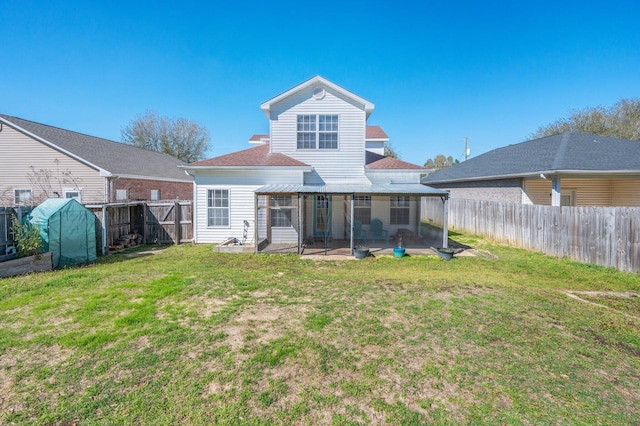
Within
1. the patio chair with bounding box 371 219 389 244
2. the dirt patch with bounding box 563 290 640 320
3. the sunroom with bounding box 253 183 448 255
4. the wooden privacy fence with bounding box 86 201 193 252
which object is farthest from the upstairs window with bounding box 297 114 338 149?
the dirt patch with bounding box 563 290 640 320

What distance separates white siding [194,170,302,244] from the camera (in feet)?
40.0

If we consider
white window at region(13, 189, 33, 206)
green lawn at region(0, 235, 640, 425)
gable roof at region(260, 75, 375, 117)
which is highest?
gable roof at region(260, 75, 375, 117)

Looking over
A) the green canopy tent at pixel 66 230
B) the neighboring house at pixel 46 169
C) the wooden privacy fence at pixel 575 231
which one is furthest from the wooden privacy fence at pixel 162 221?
the wooden privacy fence at pixel 575 231

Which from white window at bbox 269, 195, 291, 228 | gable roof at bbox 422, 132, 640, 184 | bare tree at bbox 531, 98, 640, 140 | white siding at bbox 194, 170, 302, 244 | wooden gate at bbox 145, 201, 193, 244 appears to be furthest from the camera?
bare tree at bbox 531, 98, 640, 140

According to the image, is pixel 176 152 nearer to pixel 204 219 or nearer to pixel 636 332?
pixel 204 219

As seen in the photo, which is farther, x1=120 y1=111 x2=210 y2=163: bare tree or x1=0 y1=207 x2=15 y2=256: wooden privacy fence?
x1=120 y1=111 x2=210 y2=163: bare tree

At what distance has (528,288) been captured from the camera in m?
6.80

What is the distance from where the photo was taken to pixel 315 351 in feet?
13.0

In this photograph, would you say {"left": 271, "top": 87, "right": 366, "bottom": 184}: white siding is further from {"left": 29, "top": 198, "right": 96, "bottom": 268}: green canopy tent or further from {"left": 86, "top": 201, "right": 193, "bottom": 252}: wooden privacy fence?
{"left": 29, "top": 198, "right": 96, "bottom": 268}: green canopy tent

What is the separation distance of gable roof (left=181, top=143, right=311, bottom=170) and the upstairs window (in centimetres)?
127

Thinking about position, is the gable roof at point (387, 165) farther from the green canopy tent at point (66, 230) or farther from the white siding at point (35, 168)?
the white siding at point (35, 168)

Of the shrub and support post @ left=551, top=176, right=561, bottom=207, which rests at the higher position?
support post @ left=551, top=176, right=561, bottom=207

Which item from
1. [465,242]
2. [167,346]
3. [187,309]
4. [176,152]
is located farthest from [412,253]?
[176,152]

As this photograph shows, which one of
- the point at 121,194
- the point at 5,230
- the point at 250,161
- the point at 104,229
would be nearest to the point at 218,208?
the point at 250,161
